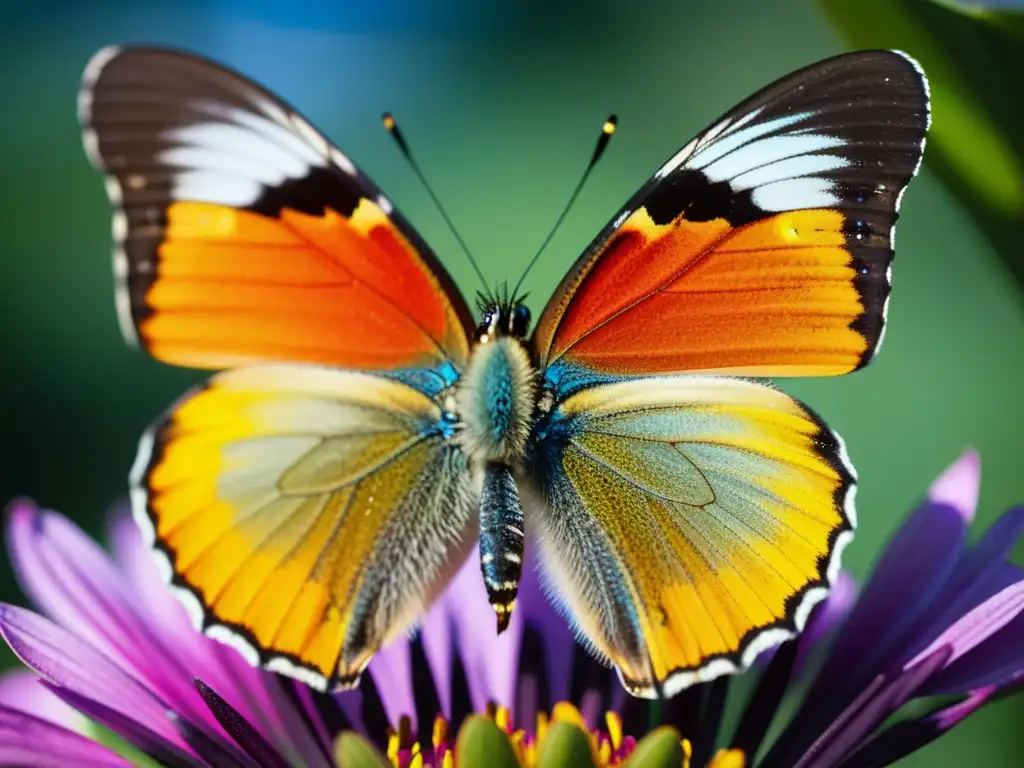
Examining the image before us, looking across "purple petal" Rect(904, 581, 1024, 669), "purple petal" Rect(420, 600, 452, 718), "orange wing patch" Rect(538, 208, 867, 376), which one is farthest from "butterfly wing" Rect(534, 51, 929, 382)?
"purple petal" Rect(420, 600, 452, 718)

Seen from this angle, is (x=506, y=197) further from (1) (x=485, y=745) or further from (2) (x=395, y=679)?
(1) (x=485, y=745)

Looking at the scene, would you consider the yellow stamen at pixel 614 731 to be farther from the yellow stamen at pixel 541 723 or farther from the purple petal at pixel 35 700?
the purple petal at pixel 35 700

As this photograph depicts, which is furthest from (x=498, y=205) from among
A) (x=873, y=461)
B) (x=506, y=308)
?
(x=506, y=308)

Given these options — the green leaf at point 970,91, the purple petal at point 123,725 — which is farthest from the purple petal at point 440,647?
the green leaf at point 970,91

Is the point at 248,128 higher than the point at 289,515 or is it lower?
higher

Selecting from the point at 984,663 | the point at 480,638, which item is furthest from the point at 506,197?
the point at 984,663

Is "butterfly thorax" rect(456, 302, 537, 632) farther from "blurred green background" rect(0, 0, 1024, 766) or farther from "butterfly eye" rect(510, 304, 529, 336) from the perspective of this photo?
"blurred green background" rect(0, 0, 1024, 766)

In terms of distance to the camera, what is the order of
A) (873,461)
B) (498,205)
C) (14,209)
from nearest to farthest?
(873,461)
(498,205)
(14,209)

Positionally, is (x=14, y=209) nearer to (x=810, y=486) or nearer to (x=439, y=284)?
(x=439, y=284)
